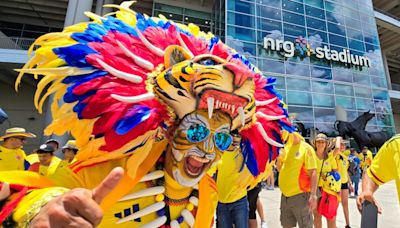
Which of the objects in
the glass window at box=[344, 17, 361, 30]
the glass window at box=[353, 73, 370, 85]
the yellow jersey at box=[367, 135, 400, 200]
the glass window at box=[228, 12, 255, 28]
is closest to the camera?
the yellow jersey at box=[367, 135, 400, 200]

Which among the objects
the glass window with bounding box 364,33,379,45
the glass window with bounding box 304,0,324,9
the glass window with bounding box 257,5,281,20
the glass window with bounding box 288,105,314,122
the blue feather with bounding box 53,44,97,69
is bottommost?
the blue feather with bounding box 53,44,97,69

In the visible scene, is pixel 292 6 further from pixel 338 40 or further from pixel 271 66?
pixel 271 66

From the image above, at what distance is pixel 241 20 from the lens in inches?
540

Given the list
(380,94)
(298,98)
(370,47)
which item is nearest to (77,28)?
(298,98)

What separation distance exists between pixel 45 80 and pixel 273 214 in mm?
4774

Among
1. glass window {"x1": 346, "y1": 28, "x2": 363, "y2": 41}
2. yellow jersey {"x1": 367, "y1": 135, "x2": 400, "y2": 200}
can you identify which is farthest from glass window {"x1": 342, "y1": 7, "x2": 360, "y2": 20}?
yellow jersey {"x1": 367, "y1": 135, "x2": 400, "y2": 200}

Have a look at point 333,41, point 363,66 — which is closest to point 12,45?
point 333,41

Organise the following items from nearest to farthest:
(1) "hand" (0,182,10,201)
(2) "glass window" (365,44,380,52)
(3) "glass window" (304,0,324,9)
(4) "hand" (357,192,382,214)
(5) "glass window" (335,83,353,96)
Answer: (1) "hand" (0,182,10,201)
(4) "hand" (357,192,382,214)
(5) "glass window" (335,83,353,96)
(3) "glass window" (304,0,324,9)
(2) "glass window" (365,44,380,52)

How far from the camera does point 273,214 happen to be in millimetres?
4895

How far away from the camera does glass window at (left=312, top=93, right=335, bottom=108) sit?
1448 centimetres

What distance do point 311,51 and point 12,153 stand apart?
1541 cm

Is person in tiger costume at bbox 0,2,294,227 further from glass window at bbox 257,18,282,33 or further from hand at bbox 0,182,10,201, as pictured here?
glass window at bbox 257,18,282,33

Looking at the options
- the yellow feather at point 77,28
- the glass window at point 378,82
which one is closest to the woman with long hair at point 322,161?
the yellow feather at point 77,28

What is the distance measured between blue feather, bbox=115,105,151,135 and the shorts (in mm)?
2629
